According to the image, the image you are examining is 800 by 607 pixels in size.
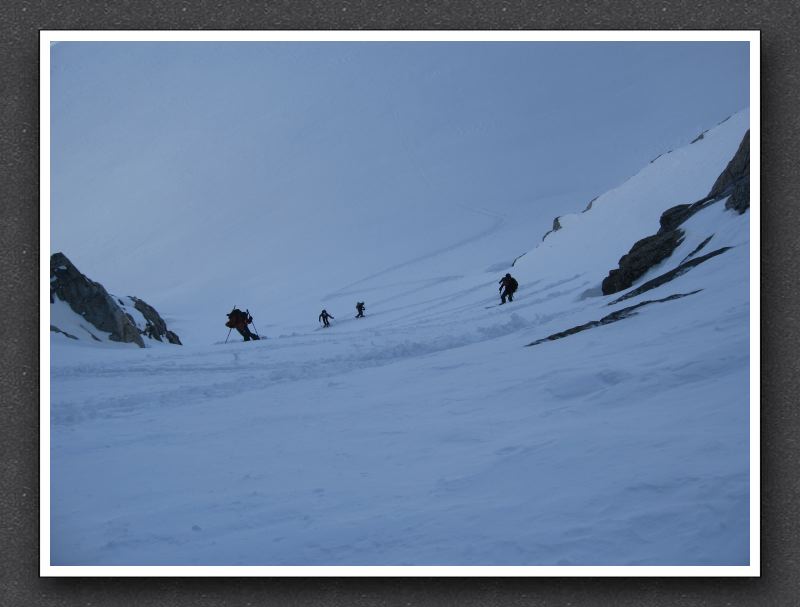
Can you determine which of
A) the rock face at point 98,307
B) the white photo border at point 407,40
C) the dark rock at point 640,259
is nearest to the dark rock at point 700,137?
the white photo border at point 407,40

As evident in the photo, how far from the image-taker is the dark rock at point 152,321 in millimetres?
3840

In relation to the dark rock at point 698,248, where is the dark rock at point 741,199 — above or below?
above

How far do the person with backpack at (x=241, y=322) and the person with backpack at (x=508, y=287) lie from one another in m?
1.29

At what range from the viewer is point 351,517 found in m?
3.78

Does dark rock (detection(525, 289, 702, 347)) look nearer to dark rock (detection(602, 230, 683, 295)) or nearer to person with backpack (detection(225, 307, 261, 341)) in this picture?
dark rock (detection(602, 230, 683, 295))

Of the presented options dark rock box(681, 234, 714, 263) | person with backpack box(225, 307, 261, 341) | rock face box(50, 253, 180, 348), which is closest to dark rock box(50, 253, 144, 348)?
rock face box(50, 253, 180, 348)

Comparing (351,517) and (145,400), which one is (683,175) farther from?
(145,400)

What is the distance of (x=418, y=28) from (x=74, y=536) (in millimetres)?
3213

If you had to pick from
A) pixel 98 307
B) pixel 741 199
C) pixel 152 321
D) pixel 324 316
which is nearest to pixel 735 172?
pixel 741 199

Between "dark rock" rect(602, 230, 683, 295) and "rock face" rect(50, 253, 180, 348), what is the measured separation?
2.29 metres

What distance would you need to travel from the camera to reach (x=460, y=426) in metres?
3.86

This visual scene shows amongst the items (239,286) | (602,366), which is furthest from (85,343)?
(602,366)

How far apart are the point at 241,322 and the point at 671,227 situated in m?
2.28

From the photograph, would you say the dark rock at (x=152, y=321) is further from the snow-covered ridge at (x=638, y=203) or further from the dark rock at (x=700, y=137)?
the dark rock at (x=700, y=137)
